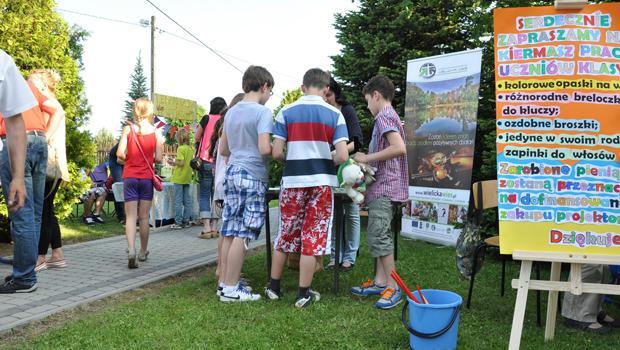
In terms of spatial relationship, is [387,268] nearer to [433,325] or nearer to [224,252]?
[433,325]

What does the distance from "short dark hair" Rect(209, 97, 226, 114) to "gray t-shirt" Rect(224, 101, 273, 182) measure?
2.27 meters

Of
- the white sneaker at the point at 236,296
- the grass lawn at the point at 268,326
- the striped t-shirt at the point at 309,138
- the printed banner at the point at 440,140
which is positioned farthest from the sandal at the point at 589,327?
the printed banner at the point at 440,140

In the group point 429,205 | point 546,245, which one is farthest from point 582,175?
point 429,205

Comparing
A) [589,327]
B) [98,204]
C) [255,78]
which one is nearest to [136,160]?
[255,78]

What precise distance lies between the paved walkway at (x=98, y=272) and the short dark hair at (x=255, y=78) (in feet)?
7.07

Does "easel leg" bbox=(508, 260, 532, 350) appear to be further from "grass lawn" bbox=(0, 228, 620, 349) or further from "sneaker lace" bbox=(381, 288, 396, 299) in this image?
"sneaker lace" bbox=(381, 288, 396, 299)

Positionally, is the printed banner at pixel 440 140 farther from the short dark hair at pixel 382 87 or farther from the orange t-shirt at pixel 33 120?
the orange t-shirt at pixel 33 120

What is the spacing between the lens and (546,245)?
9.52 ft

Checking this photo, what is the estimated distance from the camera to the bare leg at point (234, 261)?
417 cm

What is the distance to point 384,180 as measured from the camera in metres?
4.23

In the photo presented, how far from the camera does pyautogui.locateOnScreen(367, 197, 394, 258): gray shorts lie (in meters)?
4.15

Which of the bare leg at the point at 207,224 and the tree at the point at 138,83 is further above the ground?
the tree at the point at 138,83

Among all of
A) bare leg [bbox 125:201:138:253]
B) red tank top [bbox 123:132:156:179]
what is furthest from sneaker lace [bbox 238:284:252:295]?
red tank top [bbox 123:132:156:179]

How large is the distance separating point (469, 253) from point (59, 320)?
3.12 meters
